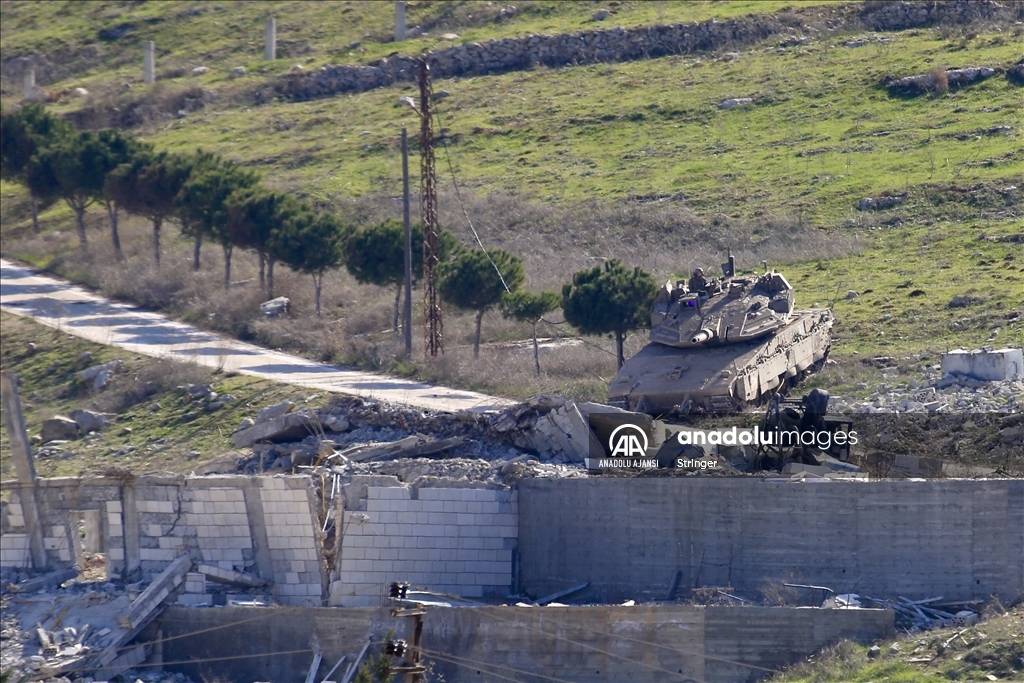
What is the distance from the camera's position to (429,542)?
24.8 m

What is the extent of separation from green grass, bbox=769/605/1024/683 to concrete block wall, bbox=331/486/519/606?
17.0 feet

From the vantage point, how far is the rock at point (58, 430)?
1423 inches

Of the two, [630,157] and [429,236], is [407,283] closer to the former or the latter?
[429,236]

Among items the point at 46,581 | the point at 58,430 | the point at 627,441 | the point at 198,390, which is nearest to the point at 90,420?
the point at 58,430

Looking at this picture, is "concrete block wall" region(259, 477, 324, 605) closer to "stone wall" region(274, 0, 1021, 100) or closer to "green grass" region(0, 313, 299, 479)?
"green grass" region(0, 313, 299, 479)

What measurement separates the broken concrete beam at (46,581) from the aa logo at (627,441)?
27.3 feet

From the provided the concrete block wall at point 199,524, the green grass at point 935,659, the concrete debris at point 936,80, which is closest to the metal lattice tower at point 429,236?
the concrete block wall at point 199,524

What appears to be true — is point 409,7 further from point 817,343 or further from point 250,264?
point 817,343

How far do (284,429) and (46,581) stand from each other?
14.4ft

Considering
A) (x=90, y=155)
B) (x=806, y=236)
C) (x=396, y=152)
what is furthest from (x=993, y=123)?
(x=90, y=155)

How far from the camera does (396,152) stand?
54938 mm

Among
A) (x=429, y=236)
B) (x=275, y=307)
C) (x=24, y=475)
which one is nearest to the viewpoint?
(x=24, y=475)

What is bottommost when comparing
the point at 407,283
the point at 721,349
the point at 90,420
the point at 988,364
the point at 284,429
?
the point at 90,420

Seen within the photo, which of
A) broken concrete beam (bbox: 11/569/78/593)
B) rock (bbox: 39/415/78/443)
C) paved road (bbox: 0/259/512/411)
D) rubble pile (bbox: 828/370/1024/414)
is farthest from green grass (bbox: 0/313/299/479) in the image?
rubble pile (bbox: 828/370/1024/414)
